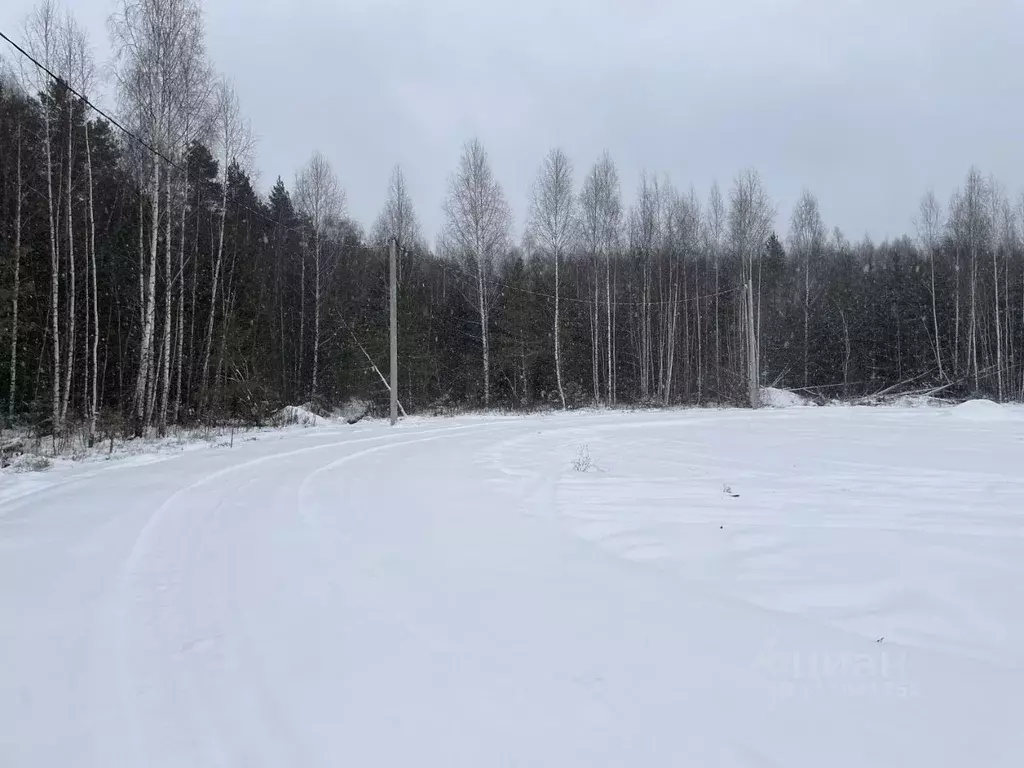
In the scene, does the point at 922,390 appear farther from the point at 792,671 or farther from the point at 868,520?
the point at 792,671

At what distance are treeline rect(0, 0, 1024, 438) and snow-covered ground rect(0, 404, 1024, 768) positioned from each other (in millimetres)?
10902

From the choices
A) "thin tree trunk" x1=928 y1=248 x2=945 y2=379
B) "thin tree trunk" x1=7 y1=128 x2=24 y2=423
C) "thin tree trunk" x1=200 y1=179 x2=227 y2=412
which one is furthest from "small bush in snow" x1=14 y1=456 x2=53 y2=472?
"thin tree trunk" x1=928 y1=248 x2=945 y2=379

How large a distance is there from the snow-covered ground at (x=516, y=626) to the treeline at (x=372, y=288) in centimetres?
1090

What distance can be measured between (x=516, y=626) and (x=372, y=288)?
29555mm

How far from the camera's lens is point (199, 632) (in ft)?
9.59

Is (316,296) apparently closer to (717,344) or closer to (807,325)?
(717,344)

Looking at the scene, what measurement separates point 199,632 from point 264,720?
100 centimetres

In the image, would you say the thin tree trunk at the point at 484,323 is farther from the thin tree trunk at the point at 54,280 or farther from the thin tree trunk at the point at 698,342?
the thin tree trunk at the point at 54,280

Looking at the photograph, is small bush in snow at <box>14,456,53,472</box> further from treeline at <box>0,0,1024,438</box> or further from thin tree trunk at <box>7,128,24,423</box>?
thin tree trunk at <box>7,128,24,423</box>

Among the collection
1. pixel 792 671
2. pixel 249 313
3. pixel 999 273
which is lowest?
pixel 792 671

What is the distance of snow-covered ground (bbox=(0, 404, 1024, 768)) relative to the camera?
2059 mm

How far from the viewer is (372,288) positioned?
3091cm

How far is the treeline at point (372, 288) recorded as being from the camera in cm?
1526

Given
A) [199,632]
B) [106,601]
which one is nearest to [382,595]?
[199,632]
